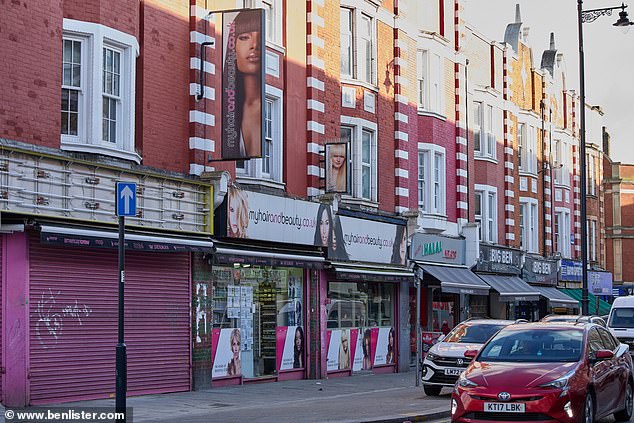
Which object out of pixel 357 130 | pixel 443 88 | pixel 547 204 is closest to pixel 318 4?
pixel 357 130

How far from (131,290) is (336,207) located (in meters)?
A: 8.49

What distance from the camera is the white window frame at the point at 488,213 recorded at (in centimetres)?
3991

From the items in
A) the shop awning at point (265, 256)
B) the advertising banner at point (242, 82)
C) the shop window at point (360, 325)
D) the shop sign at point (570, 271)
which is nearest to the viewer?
the advertising banner at point (242, 82)

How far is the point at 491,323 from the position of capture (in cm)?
2270

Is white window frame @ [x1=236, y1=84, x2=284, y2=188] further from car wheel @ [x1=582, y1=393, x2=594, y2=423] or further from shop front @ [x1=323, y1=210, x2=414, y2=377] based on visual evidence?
car wheel @ [x1=582, y1=393, x2=594, y2=423]

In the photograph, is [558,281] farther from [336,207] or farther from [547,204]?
[336,207]

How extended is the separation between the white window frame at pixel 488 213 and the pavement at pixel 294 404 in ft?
51.6

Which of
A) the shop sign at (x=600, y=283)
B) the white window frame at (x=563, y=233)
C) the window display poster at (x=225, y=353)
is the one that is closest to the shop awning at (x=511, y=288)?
the white window frame at (x=563, y=233)

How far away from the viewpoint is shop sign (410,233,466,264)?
1300 inches

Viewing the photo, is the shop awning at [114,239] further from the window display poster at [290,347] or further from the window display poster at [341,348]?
the window display poster at [341,348]

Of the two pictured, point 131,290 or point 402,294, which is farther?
point 402,294

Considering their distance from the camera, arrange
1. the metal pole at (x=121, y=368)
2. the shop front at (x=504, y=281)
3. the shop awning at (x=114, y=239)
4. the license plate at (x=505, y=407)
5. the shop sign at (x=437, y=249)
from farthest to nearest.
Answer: the shop front at (x=504, y=281) → the shop sign at (x=437, y=249) → the shop awning at (x=114, y=239) → the metal pole at (x=121, y=368) → the license plate at (x=505, y=407)

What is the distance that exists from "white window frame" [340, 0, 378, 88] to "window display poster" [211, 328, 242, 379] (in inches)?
372

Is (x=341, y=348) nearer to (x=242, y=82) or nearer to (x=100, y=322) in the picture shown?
(x=242, y=82)
